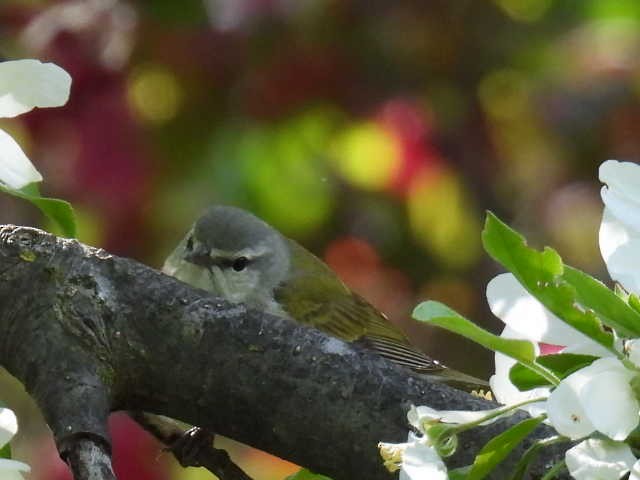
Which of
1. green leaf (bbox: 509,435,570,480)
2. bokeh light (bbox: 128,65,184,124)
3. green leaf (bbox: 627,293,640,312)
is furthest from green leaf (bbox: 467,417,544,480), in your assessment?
bokeh light (bbox: 128,65,184,124)

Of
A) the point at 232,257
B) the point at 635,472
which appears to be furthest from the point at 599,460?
the point at 232,257

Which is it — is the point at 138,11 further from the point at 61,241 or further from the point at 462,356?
the point at 61,241

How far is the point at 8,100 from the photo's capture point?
1.35m

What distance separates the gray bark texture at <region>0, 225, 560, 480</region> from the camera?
1590mm

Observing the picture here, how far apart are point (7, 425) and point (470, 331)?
15.8 inches

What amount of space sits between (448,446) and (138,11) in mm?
2951

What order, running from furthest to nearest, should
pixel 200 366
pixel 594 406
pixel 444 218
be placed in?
1. pixel 444 218
2. pixel 200 366
3. pixel 594 406

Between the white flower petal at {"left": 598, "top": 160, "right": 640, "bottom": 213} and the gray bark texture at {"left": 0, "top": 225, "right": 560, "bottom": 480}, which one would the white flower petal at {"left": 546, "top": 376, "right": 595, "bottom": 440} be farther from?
Result: the gray bark texture at {"left": 0, "top": 225, "right": 560, "bottom": 480}

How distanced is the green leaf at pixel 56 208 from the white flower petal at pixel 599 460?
24.0 inches

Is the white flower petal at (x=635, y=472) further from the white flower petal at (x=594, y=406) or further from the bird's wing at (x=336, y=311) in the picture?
the bird's wing at (x=336, y=311)

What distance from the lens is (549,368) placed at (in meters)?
1.22

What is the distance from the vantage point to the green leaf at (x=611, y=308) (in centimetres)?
118

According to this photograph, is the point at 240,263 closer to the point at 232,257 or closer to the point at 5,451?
the point at 232,257

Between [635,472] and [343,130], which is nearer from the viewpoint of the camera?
[635,472]
